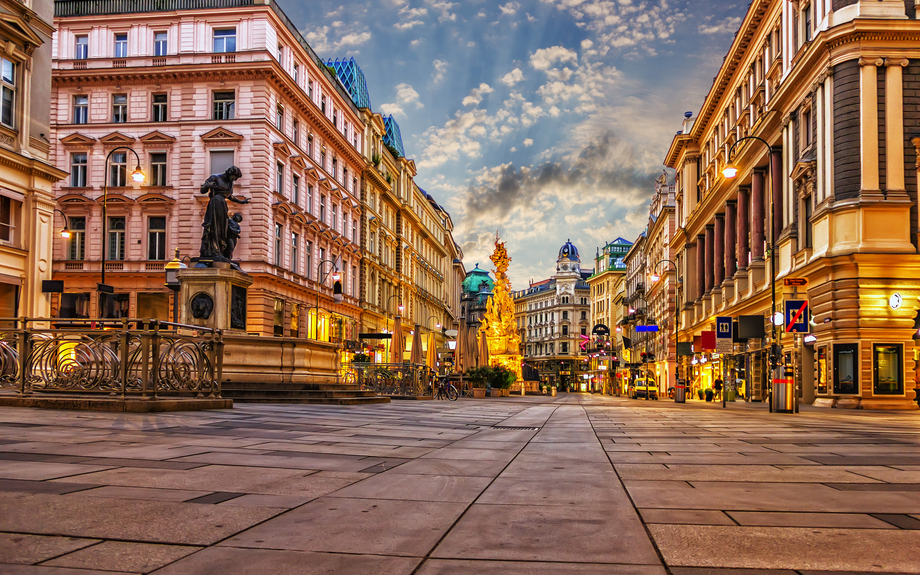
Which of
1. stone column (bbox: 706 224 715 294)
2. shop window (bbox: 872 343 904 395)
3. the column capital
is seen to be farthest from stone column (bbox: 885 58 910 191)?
stone column (bbox: 706 224 715 294)

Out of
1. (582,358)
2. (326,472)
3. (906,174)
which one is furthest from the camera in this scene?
(582,358)

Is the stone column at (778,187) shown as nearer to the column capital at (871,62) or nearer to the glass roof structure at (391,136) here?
the column capital at (871,62)

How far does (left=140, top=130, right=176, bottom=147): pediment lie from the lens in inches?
1783

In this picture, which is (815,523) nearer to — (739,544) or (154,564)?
(739,544)

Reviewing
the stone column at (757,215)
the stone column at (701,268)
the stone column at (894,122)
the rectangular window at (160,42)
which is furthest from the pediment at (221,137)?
the stone column at (701,268)

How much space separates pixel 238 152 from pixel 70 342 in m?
32.7

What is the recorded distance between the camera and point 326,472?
714cm

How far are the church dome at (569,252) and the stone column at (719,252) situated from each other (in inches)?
5164

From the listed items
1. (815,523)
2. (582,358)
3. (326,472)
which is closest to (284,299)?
(326,472)

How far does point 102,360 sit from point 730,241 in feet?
159

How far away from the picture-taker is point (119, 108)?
46.2 metres

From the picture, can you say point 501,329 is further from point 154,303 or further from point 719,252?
point 154,303

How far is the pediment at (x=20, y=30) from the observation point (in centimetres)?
2747

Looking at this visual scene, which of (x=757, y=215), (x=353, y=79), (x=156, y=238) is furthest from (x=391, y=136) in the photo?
(x=757, y=215)
